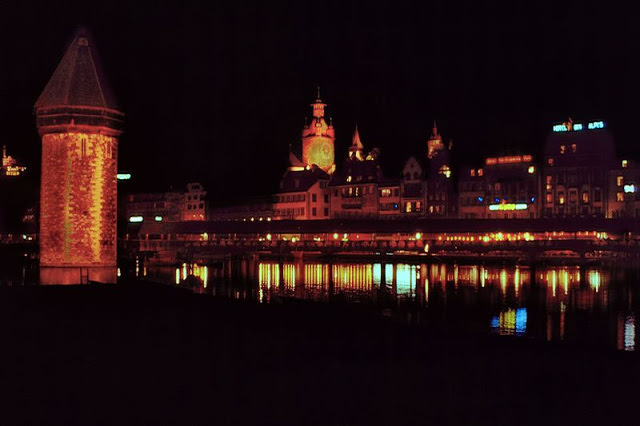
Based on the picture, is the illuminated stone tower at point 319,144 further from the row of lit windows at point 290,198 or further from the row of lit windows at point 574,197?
the row of lit windows at point 574,197

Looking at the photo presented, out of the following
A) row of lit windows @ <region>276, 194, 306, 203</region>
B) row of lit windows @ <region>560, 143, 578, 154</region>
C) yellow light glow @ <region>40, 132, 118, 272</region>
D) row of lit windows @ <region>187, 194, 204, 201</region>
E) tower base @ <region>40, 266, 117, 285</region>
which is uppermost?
row of lit windows @ <region>560, 143, 578, 154</region>

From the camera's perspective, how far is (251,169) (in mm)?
131125

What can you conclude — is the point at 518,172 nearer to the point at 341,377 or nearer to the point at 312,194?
the point at 312,194

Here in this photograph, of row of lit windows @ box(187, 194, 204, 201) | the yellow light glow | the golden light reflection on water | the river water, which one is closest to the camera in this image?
the yellow light glow

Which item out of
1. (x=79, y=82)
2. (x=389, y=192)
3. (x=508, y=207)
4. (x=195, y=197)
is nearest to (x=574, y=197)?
(x=508, y=207)

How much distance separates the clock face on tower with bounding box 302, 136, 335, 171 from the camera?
5177 inches

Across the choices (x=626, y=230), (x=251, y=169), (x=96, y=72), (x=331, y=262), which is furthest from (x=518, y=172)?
(x=96, y=72)

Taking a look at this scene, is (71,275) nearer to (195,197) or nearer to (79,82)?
(79,82)

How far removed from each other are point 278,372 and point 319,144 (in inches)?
4690

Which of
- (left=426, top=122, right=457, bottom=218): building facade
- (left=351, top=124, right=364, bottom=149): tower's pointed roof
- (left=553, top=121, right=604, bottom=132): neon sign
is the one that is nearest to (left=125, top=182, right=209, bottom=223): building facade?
(left=351, top=124, right=364, bottom=149): tower's pointed roof

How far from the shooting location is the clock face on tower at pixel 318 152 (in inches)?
5177

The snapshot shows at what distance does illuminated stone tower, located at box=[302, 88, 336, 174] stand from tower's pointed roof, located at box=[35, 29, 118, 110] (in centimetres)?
10020

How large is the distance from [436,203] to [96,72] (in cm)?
6726

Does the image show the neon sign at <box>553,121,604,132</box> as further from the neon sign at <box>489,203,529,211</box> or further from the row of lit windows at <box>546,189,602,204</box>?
the neon sign at <box>489,203,529,211</box>
